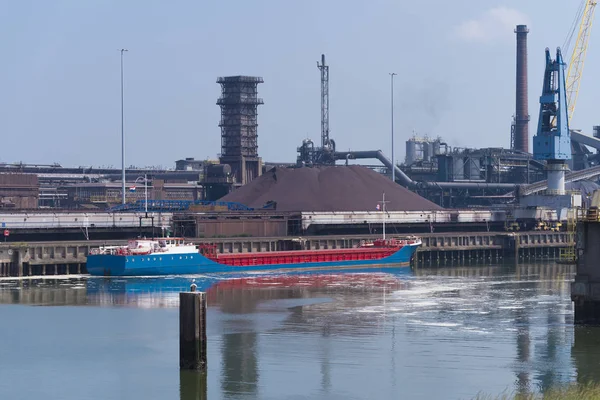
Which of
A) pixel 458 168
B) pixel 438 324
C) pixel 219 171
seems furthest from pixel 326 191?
pixel 438 324

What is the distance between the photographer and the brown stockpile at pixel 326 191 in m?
131

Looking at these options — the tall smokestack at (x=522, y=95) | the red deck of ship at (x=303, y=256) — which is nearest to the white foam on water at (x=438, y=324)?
the red deck of ship at (x=303, y=256)

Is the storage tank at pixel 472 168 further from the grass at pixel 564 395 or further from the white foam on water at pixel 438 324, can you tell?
the grass at pixel 564 395

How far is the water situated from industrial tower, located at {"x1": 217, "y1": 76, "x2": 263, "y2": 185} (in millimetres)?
81936

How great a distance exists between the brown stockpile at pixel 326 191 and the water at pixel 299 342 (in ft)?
184

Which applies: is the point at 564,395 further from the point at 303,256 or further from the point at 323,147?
the point at 323,147

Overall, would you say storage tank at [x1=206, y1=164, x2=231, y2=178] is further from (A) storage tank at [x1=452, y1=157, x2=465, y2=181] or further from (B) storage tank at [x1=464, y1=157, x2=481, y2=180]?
(B) storage tank at [x1=464, y1=157, x2=481, y2=180]

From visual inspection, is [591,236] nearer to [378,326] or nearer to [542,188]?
[378,326]

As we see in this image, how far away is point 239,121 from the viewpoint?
509ft

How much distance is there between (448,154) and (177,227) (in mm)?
70113

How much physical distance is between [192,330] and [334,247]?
68254mm

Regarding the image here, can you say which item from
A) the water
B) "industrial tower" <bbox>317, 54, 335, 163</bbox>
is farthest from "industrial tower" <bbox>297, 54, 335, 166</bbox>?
the water

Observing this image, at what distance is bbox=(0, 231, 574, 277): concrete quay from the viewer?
8319 cm

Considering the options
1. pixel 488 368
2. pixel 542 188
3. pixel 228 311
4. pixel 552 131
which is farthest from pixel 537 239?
pixel 488 368
